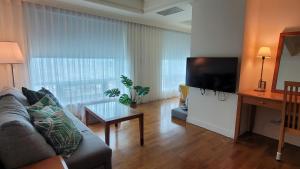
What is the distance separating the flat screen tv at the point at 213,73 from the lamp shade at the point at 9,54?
280 centimetres

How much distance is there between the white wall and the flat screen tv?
0.13 meters

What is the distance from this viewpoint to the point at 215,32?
2990 millimetres

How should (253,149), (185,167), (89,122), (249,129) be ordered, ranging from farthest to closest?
(89,122)
(249,129)
(253,149)
(185,167)

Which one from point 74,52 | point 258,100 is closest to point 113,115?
point 74,52

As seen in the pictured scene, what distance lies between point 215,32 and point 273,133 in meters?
1.94

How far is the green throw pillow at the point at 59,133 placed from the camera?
4.59ft

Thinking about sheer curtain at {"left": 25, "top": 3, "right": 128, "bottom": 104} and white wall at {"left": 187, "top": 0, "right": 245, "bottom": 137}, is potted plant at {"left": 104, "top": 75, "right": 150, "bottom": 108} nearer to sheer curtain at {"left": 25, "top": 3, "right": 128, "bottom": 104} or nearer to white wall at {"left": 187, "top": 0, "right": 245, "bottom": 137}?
sheer curtain at {"left": 25, "top": 3, "right": 128, "bottom": 104}

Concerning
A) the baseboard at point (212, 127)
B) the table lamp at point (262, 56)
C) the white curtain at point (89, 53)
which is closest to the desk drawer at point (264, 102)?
the table lamp at point (262, 56)

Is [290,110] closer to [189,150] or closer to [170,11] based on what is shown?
[189,150]

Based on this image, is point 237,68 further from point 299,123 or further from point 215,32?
point 299,123

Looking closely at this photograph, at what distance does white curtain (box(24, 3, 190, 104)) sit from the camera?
10.6 ft

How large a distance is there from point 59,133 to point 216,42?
2673 millimetres

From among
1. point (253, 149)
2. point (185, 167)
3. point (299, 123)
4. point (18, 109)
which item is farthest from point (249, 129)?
point (18, 109)

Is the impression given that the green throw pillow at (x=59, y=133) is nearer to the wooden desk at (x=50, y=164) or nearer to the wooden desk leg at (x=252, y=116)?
the wooden desk at (x=50, y=164)
